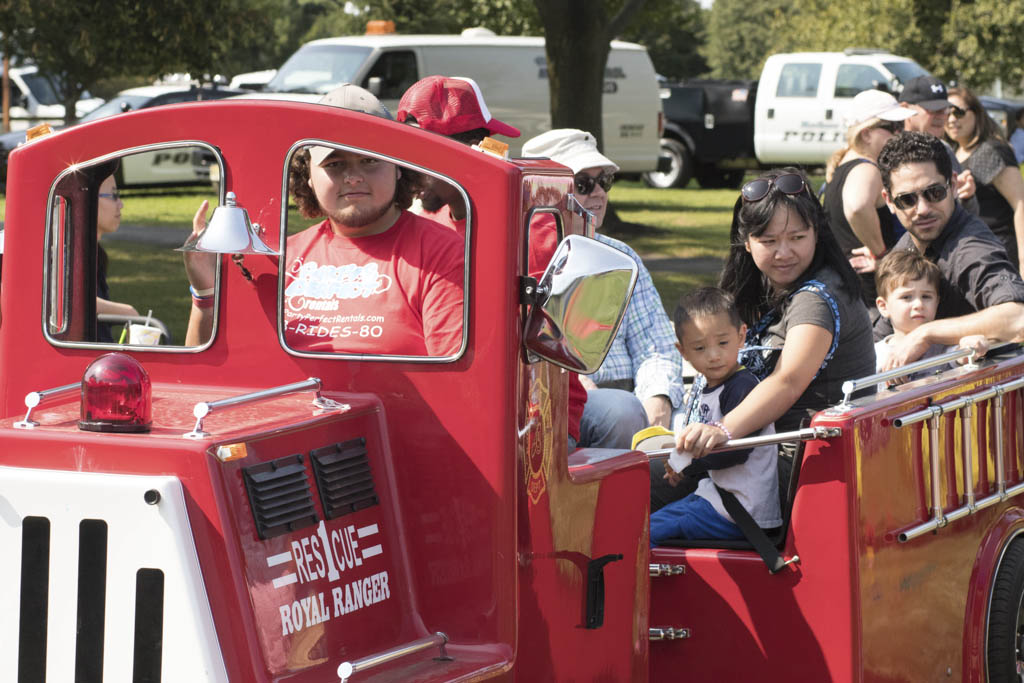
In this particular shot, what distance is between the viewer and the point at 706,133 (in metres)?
25.6

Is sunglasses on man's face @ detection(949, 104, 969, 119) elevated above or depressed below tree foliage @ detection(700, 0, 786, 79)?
below

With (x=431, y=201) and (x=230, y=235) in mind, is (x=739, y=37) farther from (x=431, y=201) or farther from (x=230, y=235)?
(x=230, y=235)

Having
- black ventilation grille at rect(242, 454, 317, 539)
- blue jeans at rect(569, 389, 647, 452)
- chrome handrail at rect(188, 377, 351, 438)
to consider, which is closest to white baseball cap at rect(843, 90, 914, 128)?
blue jeans at rect(569, 389, 647, 452)

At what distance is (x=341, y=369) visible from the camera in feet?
9.68

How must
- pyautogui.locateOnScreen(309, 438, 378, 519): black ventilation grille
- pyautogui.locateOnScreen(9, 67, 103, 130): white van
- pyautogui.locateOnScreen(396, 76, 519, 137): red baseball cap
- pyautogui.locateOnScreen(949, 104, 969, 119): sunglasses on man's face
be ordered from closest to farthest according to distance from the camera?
1. pyautogui.locateOnScreen(309, 438, 378, 519): black ventilation grille
2. pyautogui.locateOnScreen(396, 76, 519, 137): red baseball cap
3. pyautogui.locateOnScreen(949, 104, 969, 119): sunglasses on man's face
4. pyautogui.locateOnScreen(9, 67, 103, 130): white van

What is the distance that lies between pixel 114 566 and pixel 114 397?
31 cm

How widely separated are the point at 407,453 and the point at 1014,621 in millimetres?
2360

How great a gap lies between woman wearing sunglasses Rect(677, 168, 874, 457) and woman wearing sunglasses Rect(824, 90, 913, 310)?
6.71ft

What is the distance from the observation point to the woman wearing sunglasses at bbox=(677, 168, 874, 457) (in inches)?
159

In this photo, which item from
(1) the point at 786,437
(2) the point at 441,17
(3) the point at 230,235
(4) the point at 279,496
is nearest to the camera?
(4) the point at 279,496

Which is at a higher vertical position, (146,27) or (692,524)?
(146,27)

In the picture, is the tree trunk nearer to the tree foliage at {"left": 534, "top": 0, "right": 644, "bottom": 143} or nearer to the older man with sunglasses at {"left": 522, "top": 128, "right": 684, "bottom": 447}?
the tree foliage at {"left": 534, "top": 0, "right": 644, "bottom": 143}

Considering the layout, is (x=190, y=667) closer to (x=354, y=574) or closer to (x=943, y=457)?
(x=354, y=574)

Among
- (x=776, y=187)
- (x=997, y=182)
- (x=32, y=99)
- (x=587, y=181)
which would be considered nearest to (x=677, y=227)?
(x=997, y=182)
